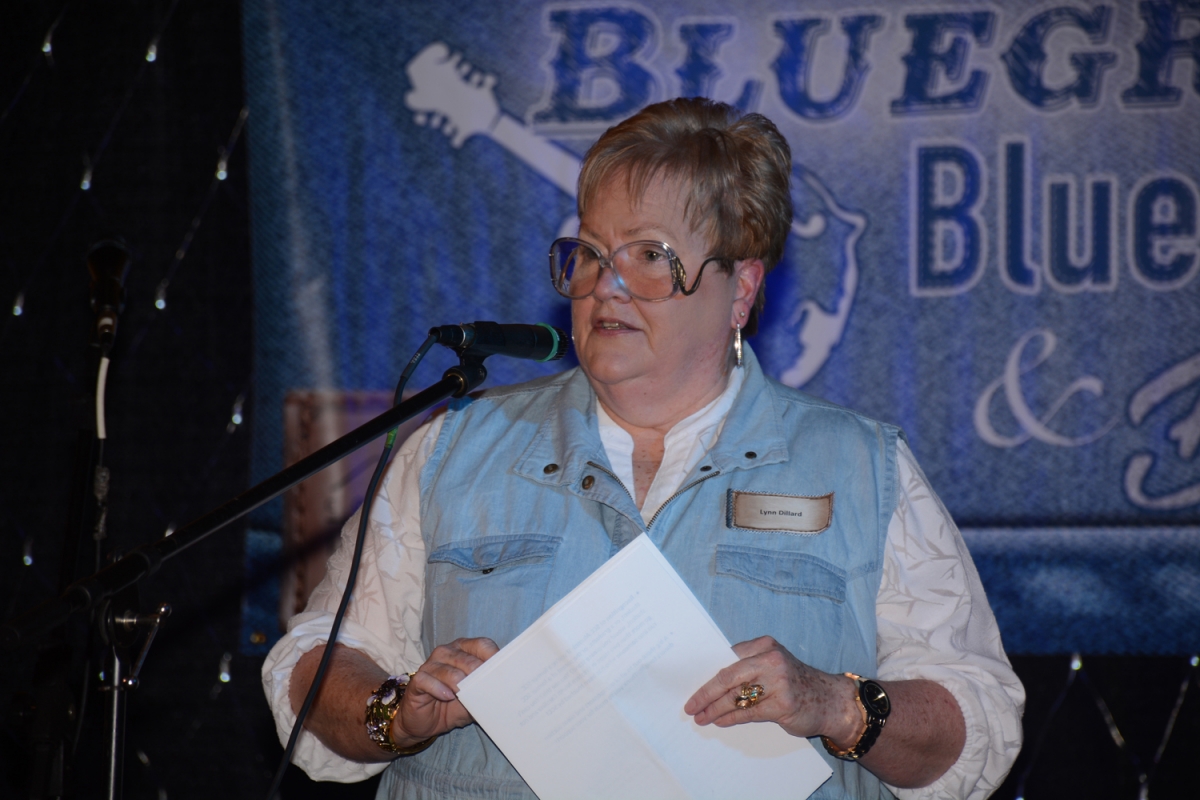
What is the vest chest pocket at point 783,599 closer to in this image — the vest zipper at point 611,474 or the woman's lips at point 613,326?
the vest zipper at point 611,474

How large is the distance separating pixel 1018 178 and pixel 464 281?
4.51 ft

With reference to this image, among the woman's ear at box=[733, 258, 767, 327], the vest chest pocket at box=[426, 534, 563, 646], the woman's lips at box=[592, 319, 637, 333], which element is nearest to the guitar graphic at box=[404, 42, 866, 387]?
the woman's ear at box=[733, 258, 767, 327]

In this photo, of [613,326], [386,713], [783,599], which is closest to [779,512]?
[783,599]

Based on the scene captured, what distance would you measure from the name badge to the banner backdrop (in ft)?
3.38

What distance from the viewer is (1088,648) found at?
2510mm

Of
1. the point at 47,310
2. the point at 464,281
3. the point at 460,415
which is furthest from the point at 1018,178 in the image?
the point at 47,310

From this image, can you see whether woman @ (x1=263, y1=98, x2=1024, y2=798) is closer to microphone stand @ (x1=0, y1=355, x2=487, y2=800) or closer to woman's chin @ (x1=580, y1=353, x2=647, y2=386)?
woman's chin @ (x1=580, y1=353, x2=647, y2=386)

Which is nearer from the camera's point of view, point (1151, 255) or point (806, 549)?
point (806, 549)

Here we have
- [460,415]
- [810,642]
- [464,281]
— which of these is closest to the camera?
[810,642]

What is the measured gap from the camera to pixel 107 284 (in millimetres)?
1948

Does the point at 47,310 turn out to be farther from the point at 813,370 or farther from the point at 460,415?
the point at 813,370

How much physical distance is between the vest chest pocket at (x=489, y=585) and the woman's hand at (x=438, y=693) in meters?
0.17

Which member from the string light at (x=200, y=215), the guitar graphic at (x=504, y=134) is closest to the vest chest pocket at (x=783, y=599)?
the guitar graphic at (x=504, y=134)

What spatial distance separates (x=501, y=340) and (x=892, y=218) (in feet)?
5.06
